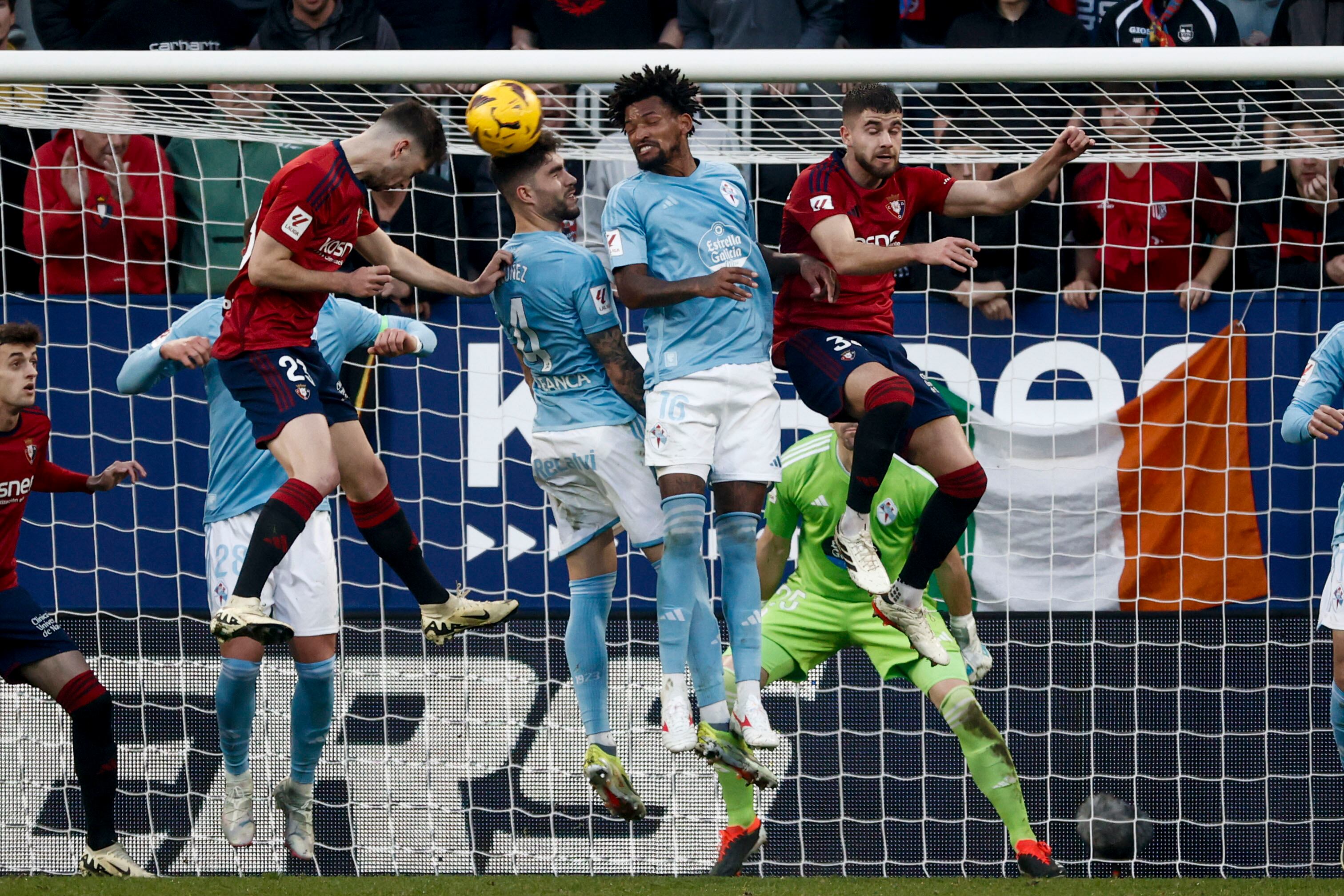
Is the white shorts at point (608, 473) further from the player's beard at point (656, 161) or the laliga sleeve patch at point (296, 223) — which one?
the laliga sleeve patch at point (296, 223)

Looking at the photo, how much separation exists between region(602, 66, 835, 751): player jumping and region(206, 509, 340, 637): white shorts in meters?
1.62

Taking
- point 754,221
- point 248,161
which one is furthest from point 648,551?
point 248,161

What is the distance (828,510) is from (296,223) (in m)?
2.82

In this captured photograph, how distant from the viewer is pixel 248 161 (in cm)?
827

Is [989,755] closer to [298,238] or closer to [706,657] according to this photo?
[706,657]

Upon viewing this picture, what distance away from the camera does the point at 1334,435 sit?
21.5 ft

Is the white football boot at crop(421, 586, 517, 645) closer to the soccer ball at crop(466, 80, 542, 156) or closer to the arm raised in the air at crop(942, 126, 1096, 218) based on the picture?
the soccer ball at crop(466, 80, 542, 156)

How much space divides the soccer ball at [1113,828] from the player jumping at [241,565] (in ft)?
11.8

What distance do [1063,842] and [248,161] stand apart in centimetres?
517

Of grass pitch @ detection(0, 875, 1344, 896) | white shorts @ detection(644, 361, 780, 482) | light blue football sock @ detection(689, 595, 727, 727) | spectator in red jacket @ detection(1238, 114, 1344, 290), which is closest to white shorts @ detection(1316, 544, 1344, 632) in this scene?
grass pitch @ detection(0, 875, 1344, 896)

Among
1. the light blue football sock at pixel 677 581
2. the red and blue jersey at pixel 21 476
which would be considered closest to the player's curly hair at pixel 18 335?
the red and blue jersey at pixel 21 476

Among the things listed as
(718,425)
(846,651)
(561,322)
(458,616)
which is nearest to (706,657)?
(718,425)

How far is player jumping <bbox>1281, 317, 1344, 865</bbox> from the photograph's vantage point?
659 cm

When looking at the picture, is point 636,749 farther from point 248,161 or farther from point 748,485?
point 248,161
